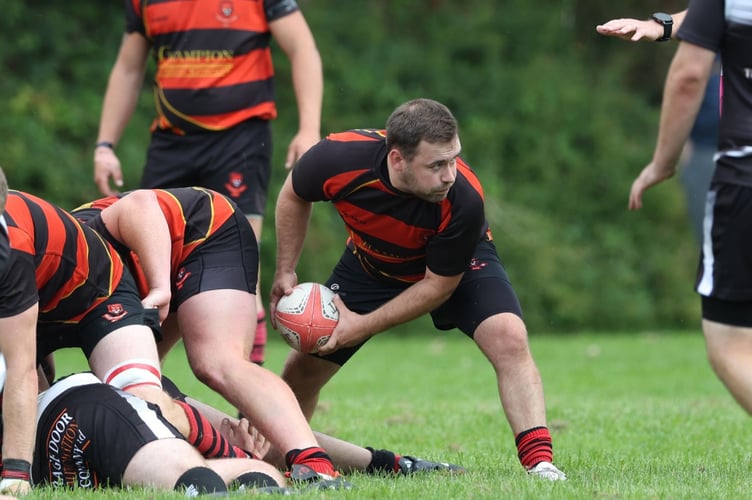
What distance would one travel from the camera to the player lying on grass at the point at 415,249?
531 cm

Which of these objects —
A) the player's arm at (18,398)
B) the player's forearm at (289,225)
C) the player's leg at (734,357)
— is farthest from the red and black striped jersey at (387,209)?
the player's arm at (18,398)

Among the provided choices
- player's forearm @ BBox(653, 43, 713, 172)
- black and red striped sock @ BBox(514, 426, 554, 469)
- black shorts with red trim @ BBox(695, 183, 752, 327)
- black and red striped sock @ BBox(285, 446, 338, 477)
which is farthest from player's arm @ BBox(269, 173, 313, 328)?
black shorts with red trim @ BBox(695, 183, 752, 327)

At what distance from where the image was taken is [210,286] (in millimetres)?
5645

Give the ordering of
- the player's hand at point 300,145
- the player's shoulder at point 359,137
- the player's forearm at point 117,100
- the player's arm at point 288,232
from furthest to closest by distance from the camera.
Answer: the player's forearm at point 117,100
the player's hand at point 300,145
the player's arm at point 288,232
the player's shoulder at point 359,137

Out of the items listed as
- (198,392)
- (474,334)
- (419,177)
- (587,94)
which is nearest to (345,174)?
(419,177)

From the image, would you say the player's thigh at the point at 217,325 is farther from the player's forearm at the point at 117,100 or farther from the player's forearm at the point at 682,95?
the player's forearm at the point at 117,100

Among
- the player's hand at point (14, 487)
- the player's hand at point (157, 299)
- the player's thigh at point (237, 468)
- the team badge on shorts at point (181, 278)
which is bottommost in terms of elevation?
the player's thigh at point (237, 468)

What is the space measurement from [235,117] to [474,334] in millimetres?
2536

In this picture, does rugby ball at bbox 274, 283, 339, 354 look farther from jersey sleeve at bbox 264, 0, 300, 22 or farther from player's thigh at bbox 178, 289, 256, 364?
jersey sleeve at bbox 264, 0, 300, 22

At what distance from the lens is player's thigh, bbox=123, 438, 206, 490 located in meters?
4.59

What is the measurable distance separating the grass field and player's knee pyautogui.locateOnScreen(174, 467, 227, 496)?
0.43 feet

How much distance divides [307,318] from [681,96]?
207cm

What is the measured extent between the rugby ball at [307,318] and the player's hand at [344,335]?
0.09 ft

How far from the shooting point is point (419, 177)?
5.30 metres
